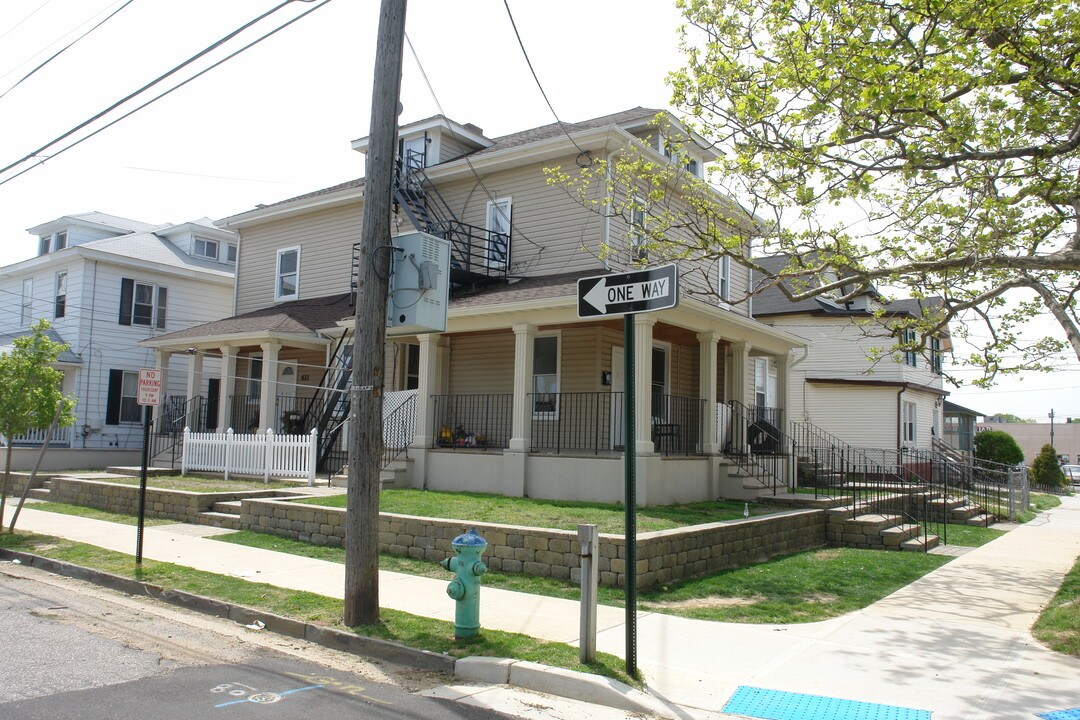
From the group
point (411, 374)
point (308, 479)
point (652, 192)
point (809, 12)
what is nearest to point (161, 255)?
point (411, 374)

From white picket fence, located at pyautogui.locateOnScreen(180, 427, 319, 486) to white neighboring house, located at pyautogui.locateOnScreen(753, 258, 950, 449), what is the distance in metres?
18.5

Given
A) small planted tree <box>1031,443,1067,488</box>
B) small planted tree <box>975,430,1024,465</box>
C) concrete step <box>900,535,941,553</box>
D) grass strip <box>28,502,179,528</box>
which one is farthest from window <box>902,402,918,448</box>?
grass strip <box>28,502,179,528</box>

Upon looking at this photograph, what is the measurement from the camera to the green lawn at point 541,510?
11.8 meters

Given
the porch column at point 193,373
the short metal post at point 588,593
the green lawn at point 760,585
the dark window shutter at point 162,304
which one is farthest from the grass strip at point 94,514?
the dark window shutter at point 162,304

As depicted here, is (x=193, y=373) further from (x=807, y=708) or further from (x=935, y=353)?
(x=807, y=708)

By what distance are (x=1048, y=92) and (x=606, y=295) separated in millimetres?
7799

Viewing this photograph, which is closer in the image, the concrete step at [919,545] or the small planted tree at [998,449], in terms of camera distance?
the concrete step at [919,545]

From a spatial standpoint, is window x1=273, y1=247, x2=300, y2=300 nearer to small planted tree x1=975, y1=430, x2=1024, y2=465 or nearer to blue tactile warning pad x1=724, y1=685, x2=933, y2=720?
blue tactile warning pad x1=724, y1=685, x2=933, y2=720

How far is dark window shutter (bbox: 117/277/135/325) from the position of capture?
2702cm

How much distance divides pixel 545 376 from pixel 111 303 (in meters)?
16.5

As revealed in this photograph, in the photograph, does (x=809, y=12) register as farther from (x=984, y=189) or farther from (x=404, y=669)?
(x=404, y=669)

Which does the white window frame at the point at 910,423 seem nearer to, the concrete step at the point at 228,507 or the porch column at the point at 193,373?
the porch column at the point at 193,373

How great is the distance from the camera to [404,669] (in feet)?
22.1

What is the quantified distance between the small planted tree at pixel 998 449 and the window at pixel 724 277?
72.9 feet
